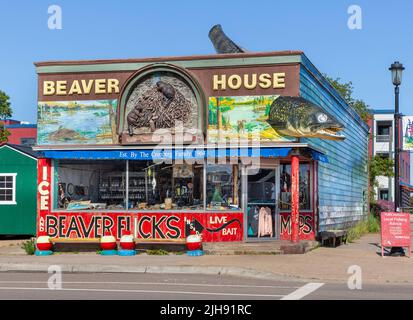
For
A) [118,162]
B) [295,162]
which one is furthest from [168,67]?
[295,162]

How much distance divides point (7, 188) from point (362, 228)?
15.1 metres

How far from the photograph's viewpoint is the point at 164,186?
771 inches

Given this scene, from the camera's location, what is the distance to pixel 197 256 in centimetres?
1791

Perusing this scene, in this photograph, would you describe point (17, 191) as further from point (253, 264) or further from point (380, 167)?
point (380, 167)

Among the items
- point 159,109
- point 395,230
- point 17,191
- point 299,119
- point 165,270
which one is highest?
point 159,109

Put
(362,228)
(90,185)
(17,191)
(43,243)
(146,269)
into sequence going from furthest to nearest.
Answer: (362,228)
(17,191)
(90,185)
(43,243)
(146,269)

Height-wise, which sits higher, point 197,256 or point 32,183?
point 32,183

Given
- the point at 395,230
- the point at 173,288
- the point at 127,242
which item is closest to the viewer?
the point at 173,288

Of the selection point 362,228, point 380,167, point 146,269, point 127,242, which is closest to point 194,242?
point 127,242

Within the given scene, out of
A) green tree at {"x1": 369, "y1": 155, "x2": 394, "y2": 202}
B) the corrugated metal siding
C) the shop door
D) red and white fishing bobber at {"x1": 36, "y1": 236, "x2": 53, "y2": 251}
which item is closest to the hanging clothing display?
the shop door

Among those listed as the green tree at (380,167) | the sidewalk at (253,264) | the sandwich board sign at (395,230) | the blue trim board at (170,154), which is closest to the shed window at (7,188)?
the blue trim board at (170,154)

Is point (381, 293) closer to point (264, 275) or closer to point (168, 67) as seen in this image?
point (264, 275)

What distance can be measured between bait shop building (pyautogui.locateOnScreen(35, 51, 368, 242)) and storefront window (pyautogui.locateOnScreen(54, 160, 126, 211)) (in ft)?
0.10
